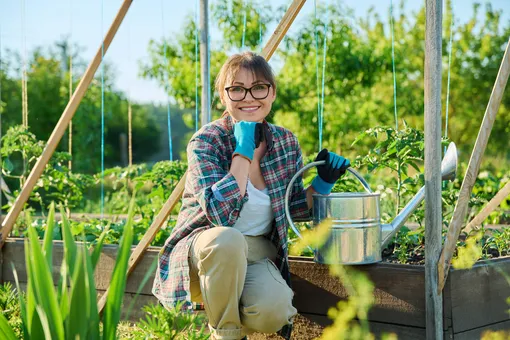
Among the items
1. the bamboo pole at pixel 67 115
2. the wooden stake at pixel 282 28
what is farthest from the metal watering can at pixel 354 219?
the bamboo pole at pixel 67 115

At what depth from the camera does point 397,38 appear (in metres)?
12.0

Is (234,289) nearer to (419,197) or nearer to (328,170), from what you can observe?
(328,170)

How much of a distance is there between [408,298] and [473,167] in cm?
47

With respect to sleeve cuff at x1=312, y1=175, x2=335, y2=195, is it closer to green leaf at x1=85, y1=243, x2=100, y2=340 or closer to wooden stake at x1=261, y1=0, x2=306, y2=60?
wooden stake at x1=261, y1=0, x2=306, y2=60

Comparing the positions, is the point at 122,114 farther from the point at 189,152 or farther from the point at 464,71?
the point at 189,152

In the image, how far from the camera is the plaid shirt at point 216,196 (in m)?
2.20

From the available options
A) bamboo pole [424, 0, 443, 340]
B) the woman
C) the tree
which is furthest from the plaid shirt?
the tree

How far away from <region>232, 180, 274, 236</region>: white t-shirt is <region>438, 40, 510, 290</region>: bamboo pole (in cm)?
59

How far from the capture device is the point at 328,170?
2.37 metres

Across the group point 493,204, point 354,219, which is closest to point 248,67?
point 354,219

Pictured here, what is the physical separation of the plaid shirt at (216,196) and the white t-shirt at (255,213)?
0.09 feet

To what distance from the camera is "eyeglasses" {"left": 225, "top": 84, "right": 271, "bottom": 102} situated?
2377mm

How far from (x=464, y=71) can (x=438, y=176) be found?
10813 millimetres

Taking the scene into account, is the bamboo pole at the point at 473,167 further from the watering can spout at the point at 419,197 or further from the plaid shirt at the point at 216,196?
the plaid shirt at the point at 216,196
